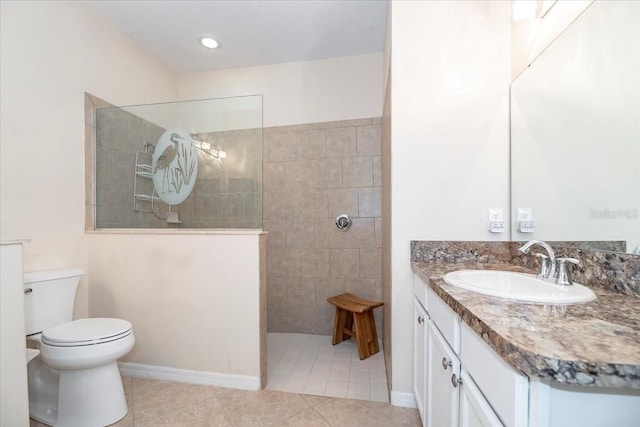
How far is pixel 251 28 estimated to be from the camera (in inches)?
89.7

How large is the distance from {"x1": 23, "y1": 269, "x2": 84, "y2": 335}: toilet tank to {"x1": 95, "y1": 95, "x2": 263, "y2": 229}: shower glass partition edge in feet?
Result: 1.67

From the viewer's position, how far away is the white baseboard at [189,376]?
1.82m

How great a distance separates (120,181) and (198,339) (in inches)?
51.9

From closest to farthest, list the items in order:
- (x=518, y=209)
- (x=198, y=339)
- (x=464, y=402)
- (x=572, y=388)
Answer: (x=572, y=388), (x=464, y=402), (x=518, y=209), (x=198, y=339)

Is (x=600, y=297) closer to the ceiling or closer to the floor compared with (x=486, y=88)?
→ closer to the floor

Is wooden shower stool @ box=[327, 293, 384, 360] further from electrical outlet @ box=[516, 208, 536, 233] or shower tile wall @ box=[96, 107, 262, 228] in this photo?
electrical outlet @ box=[516, 208, 536, 233]

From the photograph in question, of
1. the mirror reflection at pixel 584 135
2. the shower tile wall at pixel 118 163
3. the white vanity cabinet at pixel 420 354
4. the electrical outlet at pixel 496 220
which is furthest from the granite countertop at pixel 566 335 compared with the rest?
the shower tile wall at pixel 118 163

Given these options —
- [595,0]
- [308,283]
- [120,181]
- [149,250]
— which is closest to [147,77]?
[120,181]

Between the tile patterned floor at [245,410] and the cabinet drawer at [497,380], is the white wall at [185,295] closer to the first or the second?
the tile patterned floor at [245,410]

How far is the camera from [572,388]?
0.52 m

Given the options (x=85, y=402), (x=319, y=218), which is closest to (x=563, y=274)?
(x=319, y=218)

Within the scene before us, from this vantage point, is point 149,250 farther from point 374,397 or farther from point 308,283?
point 374,397

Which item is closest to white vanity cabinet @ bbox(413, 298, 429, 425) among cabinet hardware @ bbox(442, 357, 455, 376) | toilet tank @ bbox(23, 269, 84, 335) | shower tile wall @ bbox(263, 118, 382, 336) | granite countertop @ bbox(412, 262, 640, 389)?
cabinet hardware @ bbox(442, 357, 455, 376)

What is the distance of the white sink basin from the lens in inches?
32.6
